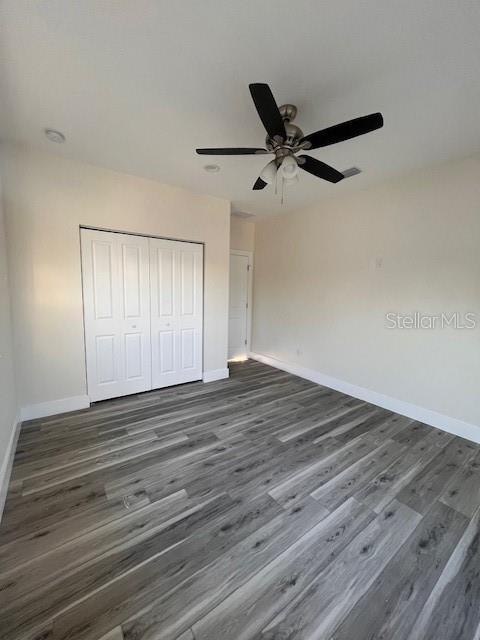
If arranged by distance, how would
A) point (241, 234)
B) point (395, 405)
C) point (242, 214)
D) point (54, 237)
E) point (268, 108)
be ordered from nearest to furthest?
point (268, 108)
point (54, 237)
point (395, 405)
point (242, 214)
point (241, 234)

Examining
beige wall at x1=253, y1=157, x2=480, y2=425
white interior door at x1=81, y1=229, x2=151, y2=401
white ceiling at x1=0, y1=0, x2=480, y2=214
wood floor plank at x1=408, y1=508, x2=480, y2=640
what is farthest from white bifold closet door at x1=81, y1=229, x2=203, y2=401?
wood floor plank at x1=408, y1=508, x2=480, y2=640

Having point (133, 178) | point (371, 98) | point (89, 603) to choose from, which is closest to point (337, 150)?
point (371, 98)

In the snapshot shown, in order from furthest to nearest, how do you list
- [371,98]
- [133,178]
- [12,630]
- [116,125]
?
[133,178]
[116,125]
[371,98]
[12,630]

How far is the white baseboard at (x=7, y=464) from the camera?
1767mm

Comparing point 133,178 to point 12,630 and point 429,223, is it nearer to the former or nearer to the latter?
point 429,223

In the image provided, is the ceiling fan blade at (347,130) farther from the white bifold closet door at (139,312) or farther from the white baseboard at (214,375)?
the white baseboard at (214,375)

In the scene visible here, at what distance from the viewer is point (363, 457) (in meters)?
2.31

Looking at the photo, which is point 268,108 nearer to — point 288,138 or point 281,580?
point 288,138

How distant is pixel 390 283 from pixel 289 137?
220 cm

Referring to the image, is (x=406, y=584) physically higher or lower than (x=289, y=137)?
lower

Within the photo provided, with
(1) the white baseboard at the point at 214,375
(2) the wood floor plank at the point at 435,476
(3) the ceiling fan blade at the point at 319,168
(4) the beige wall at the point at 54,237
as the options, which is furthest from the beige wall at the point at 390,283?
(4) the beige wall at the point at 54,237

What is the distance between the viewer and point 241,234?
16.5 feet

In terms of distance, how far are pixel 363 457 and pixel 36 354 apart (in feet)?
11.0

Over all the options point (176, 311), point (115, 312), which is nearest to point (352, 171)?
point (176, 311)
